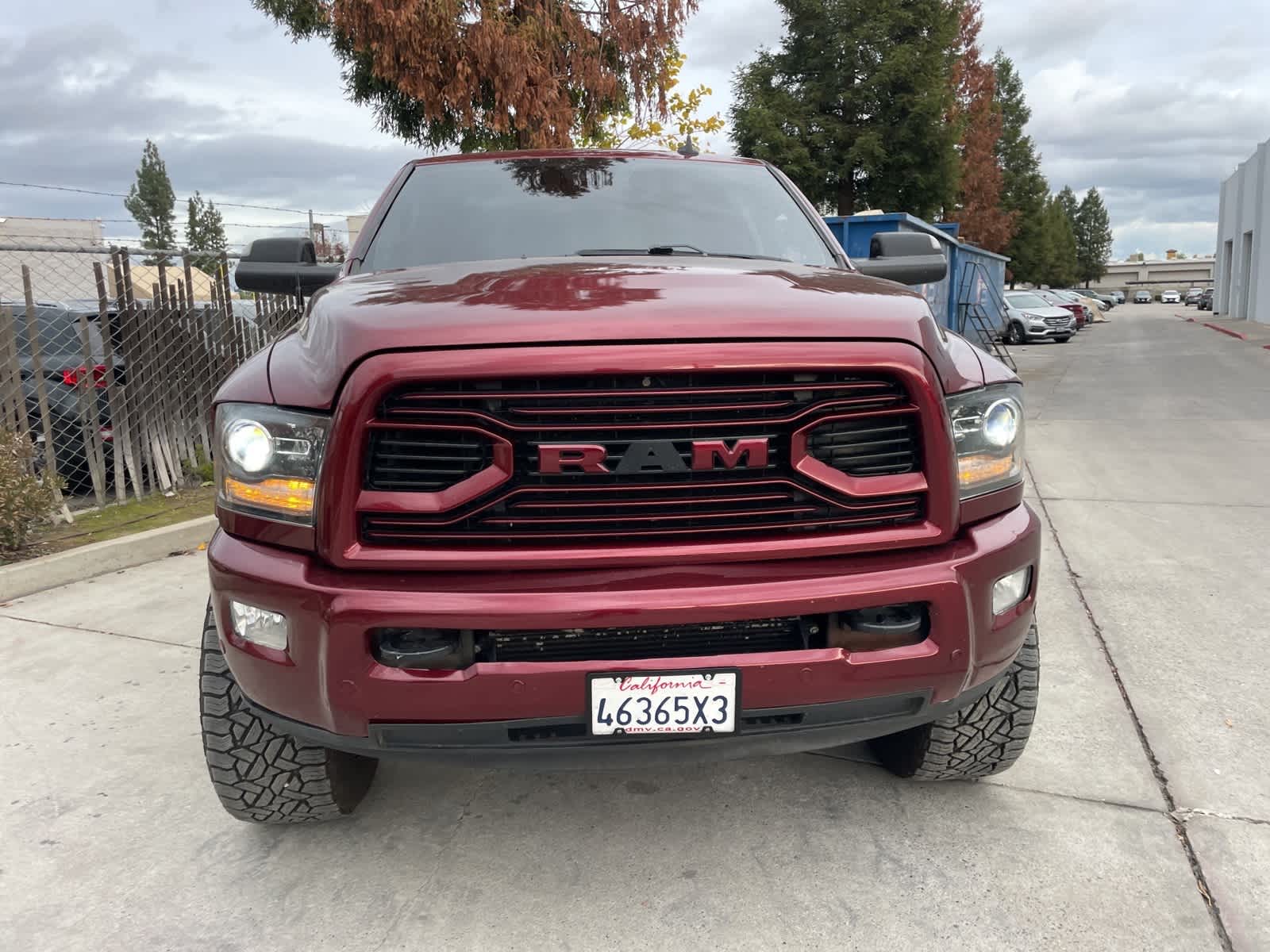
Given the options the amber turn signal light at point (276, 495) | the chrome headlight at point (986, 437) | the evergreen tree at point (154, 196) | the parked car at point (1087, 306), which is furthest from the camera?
the evergreen tree at point (154, 196)

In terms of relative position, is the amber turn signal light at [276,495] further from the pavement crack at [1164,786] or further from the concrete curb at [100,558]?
the concrete curb at [100,558]

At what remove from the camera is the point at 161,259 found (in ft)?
21.4

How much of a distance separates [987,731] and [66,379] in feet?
20.8

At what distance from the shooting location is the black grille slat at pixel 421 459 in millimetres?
1911

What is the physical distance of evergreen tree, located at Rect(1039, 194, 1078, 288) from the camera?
56.0m

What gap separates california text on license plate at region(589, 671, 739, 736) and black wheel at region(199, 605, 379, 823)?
2.82 feet

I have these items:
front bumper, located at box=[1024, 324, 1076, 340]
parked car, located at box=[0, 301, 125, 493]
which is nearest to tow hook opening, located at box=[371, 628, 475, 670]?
parked car, located at box=[0, 301, 125, 493]

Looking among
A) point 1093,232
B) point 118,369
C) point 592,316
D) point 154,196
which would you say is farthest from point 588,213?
point 1093,232

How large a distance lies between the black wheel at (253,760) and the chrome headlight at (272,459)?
1.43ft

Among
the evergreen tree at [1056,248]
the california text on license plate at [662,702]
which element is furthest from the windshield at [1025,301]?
the california text on license plate at [662,702]

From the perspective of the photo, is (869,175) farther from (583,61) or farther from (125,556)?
(125,556)

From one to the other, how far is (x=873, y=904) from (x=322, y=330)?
1.83 meters

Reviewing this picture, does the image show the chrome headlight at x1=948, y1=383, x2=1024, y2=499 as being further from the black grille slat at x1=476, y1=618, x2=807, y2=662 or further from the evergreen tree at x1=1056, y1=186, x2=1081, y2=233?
the evergreen tree at x1=1056, y1=186, x2=1081, y2=233

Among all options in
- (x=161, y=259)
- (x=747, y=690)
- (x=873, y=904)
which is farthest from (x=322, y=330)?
(x=161, y=259)
